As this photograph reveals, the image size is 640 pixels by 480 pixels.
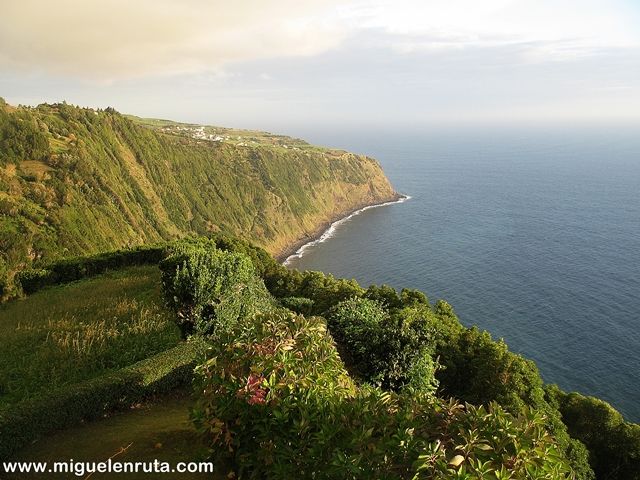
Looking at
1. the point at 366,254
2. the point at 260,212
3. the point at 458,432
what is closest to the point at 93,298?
the point at 458,432

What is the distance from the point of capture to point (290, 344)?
30.6 ft

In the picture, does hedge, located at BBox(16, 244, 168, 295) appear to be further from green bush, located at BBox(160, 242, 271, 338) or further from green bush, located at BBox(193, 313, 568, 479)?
green bush, located at BBox(193, 313, 568, 479)

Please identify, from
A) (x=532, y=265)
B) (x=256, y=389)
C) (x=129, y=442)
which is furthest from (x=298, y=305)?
(x=532, y=265)

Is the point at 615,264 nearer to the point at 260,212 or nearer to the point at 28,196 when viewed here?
the point at 260,212

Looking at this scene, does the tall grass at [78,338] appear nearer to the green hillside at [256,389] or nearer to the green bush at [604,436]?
the green hillside at [256,389]

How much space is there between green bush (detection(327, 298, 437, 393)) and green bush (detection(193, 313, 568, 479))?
888 centimetres

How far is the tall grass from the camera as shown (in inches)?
582

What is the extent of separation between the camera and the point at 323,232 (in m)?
132

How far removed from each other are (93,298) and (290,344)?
17515 millimetres

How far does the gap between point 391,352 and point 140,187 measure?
9843 centimetres

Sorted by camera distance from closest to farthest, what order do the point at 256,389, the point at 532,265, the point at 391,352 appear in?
1. the point at 256,389
2. the point at 391,352
3. the point at 532,265

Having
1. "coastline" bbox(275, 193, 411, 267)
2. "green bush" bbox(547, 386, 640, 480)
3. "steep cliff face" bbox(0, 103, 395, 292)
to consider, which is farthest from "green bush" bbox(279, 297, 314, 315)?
"coastline" bbox(275, 193, 411, 267)

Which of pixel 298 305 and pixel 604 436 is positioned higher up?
pixel 298 305

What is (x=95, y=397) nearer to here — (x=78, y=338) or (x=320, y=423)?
(x=78, y=338)
